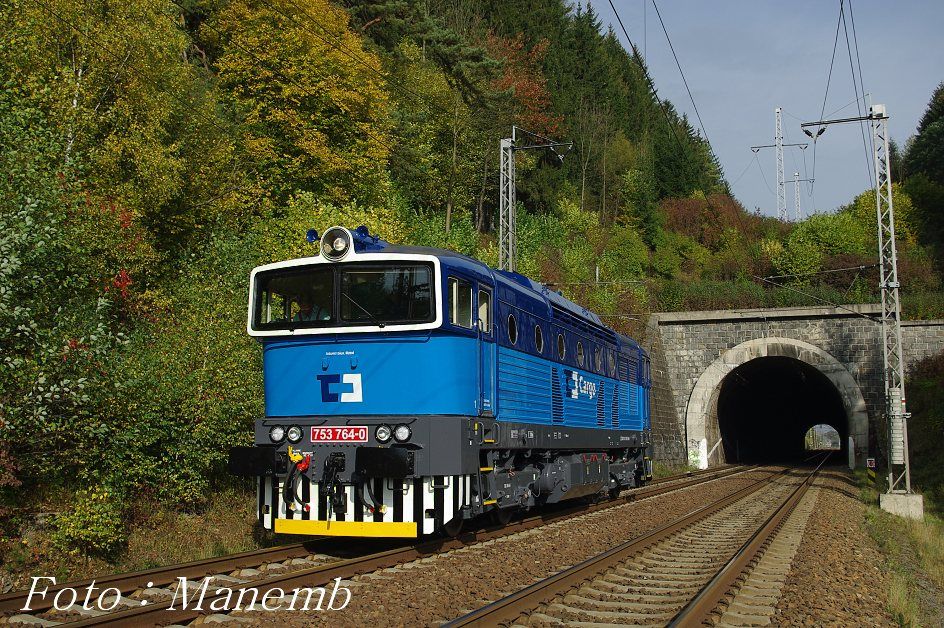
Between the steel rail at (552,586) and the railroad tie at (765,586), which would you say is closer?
the steel rail at (552,586)

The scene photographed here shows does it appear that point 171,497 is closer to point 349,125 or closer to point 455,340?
point 455,340

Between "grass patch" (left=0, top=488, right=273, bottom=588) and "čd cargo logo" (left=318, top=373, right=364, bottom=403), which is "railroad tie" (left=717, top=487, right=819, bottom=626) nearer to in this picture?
"čd cargo logo" (left=318, top=373, right=364, bottom=403)

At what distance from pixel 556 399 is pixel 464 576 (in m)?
5.83

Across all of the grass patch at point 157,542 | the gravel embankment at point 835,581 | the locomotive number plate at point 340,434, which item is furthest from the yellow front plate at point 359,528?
the gravel embankment at point 835,581

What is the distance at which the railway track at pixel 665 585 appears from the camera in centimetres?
790

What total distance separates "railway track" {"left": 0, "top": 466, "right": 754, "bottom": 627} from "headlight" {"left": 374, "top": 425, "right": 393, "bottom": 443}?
1.43 meters

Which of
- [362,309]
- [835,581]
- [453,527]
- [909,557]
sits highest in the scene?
[362,309]

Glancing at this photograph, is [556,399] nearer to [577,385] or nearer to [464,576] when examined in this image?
[577,385]

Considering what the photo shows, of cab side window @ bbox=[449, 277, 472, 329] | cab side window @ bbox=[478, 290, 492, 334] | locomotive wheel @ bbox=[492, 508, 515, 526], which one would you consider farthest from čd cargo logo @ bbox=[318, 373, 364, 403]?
locomotive wheel @ bbox=[492, 508, 515, 526]

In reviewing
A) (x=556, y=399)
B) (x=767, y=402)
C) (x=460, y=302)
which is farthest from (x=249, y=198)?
(x=767, y=402)

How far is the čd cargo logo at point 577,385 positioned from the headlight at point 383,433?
5764 mm

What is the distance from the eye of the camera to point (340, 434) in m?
10.7

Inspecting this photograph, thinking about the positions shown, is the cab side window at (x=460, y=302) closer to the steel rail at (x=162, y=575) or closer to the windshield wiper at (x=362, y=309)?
the windshield wiper at (x=362, y=309)

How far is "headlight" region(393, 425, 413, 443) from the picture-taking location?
34.0ft
